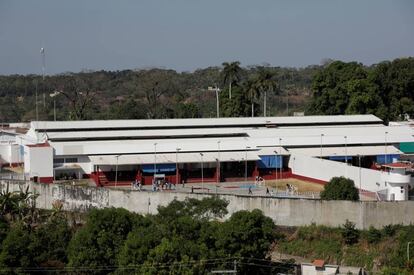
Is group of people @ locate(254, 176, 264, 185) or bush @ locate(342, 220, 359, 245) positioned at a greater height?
group of people @ locate(254, 176, 264, 185)

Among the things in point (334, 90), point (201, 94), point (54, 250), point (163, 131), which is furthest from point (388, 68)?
point (201, 94)

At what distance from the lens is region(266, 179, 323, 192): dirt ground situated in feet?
148

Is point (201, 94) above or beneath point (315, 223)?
above

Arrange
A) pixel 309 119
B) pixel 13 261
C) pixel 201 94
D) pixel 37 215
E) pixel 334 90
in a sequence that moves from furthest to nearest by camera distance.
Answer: pixel 201 94 < pixel 334 90 < pixel 309 119 < pixel 37 215 < pixel 13 261

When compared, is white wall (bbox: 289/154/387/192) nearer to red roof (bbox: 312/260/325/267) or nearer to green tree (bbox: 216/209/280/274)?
→ red roof (bbox: 312/260/325/267)

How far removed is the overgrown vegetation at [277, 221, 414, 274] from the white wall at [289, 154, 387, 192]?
198 inches

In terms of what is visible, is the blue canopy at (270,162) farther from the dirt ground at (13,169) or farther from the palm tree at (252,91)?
the palm tree at (252,91)

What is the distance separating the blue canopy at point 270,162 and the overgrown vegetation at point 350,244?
498 inches

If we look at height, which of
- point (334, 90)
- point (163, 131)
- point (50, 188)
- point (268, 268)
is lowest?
point (268, 268)

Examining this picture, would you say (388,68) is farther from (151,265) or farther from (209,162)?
(151,265)

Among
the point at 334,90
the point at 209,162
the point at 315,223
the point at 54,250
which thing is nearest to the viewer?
the point at 54,250

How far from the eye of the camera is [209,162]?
1912 inches

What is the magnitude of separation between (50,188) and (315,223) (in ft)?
51.5

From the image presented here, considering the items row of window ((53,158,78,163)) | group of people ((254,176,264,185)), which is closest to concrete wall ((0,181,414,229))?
row of window ((53,158,78,163))
